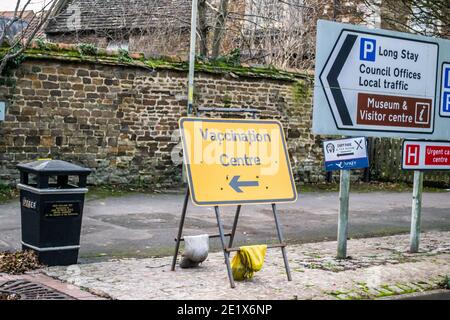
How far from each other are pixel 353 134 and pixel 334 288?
231cm

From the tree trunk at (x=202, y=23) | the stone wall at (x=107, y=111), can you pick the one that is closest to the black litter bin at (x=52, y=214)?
the stone wall at (x=107, y=111)

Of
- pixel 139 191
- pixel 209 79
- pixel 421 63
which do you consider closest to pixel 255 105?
pixel 209 79

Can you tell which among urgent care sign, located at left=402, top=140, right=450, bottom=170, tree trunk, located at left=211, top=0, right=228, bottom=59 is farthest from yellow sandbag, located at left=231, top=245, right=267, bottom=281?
tree trunk, located at left=211, top=0, right=228, bottom=59

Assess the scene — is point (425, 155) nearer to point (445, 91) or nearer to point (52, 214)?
point (445, 91)

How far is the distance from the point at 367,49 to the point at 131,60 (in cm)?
833

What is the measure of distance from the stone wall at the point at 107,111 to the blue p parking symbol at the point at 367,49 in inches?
327

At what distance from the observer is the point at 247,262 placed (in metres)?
7.20

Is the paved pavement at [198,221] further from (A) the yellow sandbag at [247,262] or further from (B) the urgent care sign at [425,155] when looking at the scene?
(B) the urgent care sign at [425,155]

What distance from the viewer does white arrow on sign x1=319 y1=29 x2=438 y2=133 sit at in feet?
27.7

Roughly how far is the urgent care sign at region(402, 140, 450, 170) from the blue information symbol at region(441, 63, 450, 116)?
18.2 inches

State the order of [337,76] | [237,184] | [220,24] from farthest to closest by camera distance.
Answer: [220,24]
[337,76]
[237,184]

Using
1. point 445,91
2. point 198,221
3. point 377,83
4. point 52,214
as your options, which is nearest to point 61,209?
point 52,214
